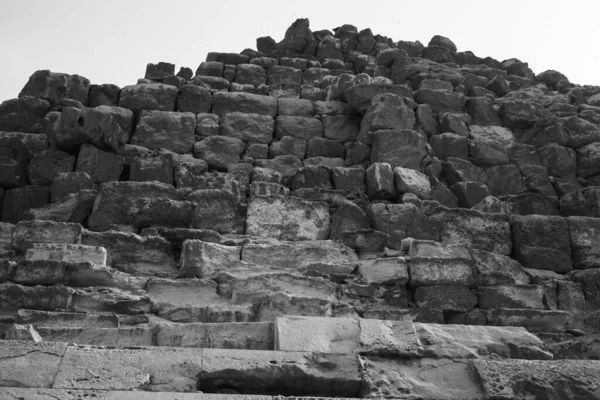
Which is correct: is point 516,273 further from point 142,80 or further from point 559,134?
point 142,80

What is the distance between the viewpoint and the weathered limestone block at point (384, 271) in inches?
225

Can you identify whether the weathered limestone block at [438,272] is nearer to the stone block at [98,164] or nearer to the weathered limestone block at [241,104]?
the stone block at [98,164]

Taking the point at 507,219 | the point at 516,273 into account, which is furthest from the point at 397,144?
the point at 516,273

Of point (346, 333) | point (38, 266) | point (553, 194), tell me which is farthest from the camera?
point (553, 194)

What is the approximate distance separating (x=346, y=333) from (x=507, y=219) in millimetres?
3029

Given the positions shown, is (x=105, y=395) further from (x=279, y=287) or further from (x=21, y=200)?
(x=21, y=200)

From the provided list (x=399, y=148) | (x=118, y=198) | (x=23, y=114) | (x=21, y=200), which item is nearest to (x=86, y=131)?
(x=21, y=200)

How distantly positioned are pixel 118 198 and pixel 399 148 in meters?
2.85

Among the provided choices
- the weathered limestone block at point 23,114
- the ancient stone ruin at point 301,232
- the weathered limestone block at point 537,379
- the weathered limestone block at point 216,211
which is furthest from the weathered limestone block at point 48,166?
the weathered limestone block at point 537,379

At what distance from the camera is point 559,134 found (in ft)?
28.6

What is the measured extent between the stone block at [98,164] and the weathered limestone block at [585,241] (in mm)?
4221

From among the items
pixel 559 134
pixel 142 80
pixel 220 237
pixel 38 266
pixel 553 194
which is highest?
pixel 142 80

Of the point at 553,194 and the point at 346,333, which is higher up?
the point at 553,194

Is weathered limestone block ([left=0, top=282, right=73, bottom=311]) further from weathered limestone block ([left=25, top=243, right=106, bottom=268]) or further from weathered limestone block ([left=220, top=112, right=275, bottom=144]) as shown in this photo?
weathered limestone block ([left=220, top=112, right=275, bottom=144])
